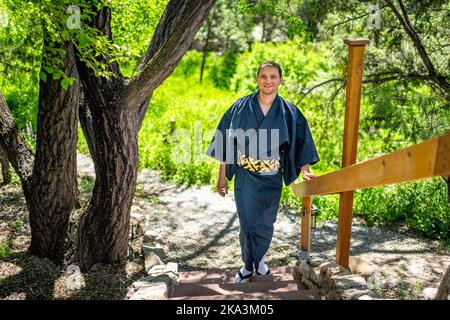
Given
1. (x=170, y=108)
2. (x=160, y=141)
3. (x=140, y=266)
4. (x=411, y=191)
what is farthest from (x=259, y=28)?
(x=140, y=266)

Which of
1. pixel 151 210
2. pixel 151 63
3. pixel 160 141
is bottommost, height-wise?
pixel 151 210

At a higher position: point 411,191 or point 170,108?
point 170,108

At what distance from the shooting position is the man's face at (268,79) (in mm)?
3480

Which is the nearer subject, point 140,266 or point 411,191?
point 140,266

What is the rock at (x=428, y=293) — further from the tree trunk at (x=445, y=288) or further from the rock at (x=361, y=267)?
the tree trunk at (x=445, y=288)

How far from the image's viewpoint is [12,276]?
156 inches

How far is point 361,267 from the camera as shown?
3.83 metres

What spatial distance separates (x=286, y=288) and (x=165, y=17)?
2185mm

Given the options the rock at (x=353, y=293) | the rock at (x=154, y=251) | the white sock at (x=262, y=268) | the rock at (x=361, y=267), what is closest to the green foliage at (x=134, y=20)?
the rock at (x=154, y=251)

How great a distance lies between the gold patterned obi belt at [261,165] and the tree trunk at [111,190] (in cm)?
91

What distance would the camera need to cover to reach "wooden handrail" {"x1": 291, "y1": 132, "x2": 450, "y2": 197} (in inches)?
66.5

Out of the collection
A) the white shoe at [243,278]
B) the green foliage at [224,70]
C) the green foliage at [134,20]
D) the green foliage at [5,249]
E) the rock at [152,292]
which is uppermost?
the green foliage at [224,70]

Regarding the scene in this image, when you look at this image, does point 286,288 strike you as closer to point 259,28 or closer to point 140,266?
point 140,266

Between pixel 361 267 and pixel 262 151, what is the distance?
1.21 m
